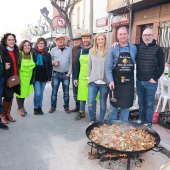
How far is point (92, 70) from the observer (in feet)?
15.5

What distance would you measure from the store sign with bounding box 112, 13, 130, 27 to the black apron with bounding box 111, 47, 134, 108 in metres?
10.4

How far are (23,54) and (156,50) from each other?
3046mm

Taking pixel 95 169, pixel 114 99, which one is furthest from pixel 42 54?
pixel 95 169

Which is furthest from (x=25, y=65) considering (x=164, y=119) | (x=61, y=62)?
(x=164, y=119)

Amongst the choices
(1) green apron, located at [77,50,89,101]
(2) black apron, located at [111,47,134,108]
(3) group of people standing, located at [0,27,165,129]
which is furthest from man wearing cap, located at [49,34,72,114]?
(2) black apron, located at [111,47,134,108]

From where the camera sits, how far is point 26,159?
3.63 metres

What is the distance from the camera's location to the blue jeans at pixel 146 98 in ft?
14.6

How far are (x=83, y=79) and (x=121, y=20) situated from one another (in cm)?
1047

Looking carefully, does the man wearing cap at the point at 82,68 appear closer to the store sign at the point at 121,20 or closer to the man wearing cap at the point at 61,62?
the man wearing cap at the point at 61,62

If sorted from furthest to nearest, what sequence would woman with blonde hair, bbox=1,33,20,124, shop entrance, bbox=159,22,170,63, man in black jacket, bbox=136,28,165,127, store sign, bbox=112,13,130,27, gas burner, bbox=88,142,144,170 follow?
1. store sign, bbox=112,13,130,27
2. shop entrance, bbox=159,22,170,63
3. woman with blonde hair, bbox=1,33,20,124
4. man in black jacket, bbox=136,28,165,127
5. gas burner, bbox=88,142,144,170

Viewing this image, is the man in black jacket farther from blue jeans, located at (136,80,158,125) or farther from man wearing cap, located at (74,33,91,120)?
man wearing cap, located at (74,33,91,120)

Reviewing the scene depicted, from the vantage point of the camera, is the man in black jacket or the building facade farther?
the building facade

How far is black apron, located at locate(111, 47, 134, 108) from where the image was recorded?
410cm

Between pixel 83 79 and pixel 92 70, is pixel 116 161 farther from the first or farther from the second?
pixel 83 79
